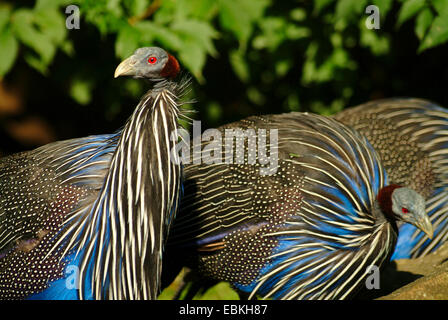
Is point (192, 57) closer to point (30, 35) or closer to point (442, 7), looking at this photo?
point (30, 35)

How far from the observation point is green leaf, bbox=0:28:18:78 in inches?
138

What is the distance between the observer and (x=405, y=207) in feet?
10.2

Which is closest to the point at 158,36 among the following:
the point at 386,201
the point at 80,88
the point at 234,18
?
the point at 234,18

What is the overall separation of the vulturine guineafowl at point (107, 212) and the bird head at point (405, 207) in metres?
1.08

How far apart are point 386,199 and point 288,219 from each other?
480 mm

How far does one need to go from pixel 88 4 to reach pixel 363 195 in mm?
1800

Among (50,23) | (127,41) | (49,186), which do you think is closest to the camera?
(49,186)

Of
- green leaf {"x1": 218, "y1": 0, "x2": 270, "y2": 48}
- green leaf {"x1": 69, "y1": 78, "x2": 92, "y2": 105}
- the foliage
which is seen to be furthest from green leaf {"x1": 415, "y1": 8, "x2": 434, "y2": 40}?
green leaf {"x1": 69, "y1": 78, "x2": 92, "y2": 105}

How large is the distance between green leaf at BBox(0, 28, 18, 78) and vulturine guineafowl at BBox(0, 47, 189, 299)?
950 mm

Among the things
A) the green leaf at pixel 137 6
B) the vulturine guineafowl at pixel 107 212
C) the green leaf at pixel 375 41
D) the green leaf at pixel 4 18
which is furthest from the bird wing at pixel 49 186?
the green leaf at pixel 375 41

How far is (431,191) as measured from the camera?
3.79 metres

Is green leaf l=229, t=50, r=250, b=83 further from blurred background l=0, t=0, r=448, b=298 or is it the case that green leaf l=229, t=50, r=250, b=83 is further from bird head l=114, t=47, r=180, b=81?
bird head l=114, t=47, r=180, b=81

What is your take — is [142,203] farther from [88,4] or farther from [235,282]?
[88,4]
